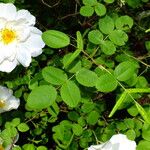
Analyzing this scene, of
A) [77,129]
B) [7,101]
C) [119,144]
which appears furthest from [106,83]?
[7,101]

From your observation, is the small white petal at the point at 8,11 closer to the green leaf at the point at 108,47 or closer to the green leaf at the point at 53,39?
the green leaf at the point at 53,39

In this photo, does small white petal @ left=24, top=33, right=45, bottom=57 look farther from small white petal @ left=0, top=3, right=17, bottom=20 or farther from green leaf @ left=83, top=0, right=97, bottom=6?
green leaf @ left=83, top=0, right=97, bottom=6

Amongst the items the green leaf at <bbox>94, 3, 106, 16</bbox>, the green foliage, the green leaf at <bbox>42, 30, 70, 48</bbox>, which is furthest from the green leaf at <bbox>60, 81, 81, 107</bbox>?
the green leaf at <bbox>94, 3, 106, 16</bbox>

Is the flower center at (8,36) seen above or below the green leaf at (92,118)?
above

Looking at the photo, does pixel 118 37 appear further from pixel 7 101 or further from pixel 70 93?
pixel 7 101

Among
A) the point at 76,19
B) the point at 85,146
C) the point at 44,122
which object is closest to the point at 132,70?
the point at 85,146

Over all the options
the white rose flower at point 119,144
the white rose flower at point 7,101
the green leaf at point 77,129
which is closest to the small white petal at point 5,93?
the white rose flower at point 7,101

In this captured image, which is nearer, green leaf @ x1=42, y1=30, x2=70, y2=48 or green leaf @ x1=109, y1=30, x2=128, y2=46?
green leaf @ x1=42, y1=30, x2=70, y2=48
